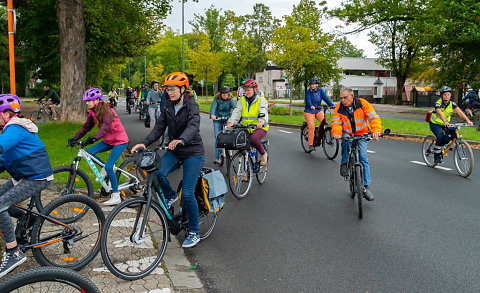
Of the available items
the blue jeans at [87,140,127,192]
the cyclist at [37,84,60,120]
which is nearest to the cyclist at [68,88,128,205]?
the blue jeans at [87,140,127,192]

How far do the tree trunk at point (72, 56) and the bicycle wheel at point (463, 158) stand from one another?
12.2m

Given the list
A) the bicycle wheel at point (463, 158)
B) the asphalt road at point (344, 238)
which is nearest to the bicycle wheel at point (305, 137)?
the asphalt road at point (344, 238)

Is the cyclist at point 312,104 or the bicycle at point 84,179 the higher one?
the cyclist at point 312,104

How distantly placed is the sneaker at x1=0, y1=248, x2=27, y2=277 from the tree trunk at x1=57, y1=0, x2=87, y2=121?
11832mm

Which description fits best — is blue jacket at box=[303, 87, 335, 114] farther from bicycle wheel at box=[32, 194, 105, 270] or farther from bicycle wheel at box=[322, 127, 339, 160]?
bicycle wheel at box=[32, 194, 105, 270]

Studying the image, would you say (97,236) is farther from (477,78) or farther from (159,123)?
(477,78)

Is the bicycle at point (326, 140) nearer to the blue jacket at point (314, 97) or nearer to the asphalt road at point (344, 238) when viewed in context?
the blue jacket at point (314, 97)

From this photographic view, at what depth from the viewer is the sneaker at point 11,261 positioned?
3566 mm

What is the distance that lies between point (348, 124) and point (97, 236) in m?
4.19

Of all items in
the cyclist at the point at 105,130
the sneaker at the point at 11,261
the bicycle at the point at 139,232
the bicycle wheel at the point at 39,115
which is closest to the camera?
the sneaker at the point at 11,261

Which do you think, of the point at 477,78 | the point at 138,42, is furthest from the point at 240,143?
the point at 477,78

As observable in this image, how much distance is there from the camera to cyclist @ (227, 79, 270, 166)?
24.0 ft

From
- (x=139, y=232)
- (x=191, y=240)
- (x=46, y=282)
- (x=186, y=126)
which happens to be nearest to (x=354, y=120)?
(x=186, y=126)

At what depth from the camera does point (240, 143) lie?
21.1 ft
